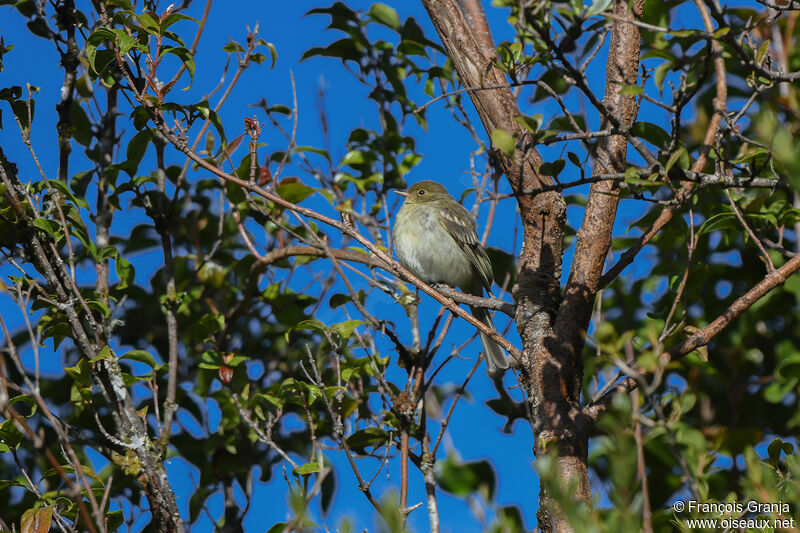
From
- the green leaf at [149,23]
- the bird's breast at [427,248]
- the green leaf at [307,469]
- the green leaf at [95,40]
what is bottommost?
the green leaf at [307,469]

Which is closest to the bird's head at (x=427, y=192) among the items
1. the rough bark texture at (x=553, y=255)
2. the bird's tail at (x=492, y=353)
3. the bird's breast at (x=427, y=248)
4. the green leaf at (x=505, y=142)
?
the bird's breast at (x=427, y=248)

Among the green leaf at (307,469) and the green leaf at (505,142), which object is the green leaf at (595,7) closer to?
the green leaf at (505,142)

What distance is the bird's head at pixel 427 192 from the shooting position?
7609 millimetres

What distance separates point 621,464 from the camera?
5.74ft

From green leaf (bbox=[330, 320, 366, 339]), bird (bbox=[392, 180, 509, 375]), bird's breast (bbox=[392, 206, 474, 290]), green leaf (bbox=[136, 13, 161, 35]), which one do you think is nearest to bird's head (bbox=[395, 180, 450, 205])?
bird (bbox=[392, 180, 509, 375])

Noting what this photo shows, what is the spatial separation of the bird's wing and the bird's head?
0.23 meters

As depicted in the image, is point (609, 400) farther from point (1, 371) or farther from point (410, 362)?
point (1, 371)

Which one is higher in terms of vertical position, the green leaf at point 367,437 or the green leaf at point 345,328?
the green leaf at point 345,328

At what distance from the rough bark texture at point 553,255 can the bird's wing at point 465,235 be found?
3158mm

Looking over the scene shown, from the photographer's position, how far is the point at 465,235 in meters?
7.22

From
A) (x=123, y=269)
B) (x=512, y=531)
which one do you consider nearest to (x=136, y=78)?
(x=123, y=269)

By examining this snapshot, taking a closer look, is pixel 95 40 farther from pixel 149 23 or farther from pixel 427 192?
pixel 427 192

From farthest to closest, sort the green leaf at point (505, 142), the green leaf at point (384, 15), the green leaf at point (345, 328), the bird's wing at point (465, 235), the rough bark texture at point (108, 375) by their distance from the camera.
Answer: the bird's wing at point (465, 235) < the green leaf at point (384, 15) < the green leaf at point (345, 328) < the rough bark texture at point (108, 375) < the green leaf at point (505, 142)

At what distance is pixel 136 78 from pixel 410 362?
2.19m
